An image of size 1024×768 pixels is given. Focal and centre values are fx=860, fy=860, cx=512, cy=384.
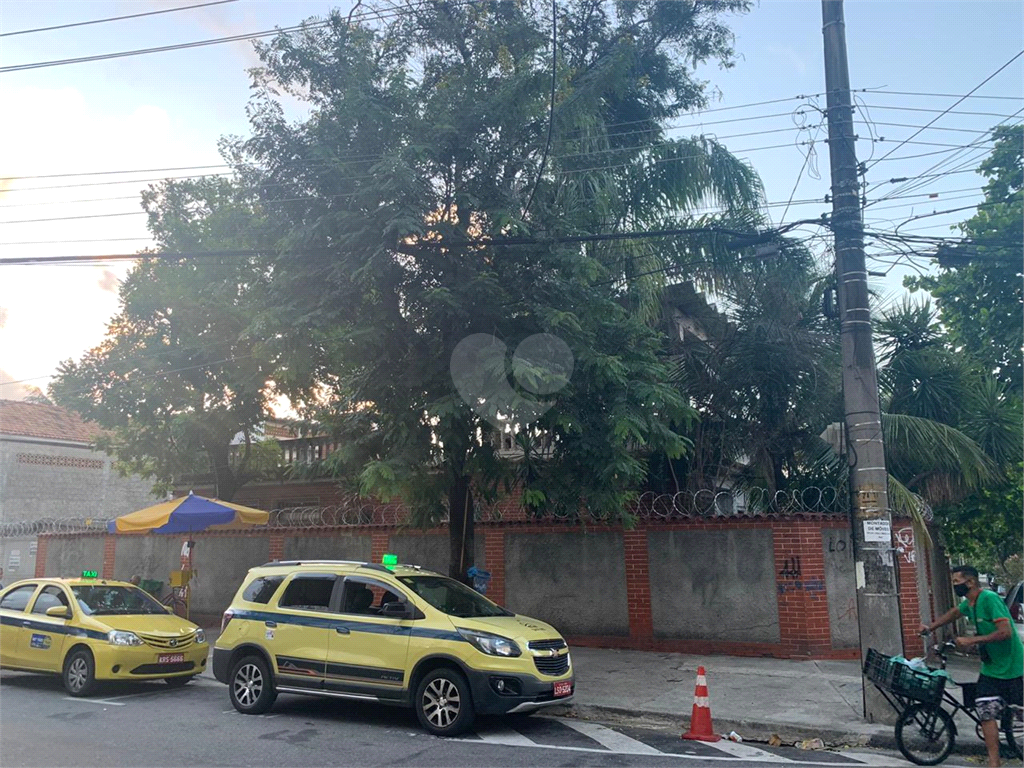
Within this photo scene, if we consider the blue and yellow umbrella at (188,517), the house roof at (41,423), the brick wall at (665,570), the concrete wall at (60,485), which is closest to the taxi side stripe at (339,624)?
the brick wall at (665,570)

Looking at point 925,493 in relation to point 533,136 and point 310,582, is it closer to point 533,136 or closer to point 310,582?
point 533,136

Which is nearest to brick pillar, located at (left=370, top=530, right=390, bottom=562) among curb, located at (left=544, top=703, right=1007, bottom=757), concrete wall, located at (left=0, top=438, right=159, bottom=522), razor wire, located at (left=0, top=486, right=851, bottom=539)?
razor wire, located at (left=0, top=486, right=851, bottom=539)

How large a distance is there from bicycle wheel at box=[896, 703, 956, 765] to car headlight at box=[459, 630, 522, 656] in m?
3.65

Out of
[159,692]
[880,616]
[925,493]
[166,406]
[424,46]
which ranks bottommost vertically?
[159,692]

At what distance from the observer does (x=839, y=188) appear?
394 inches

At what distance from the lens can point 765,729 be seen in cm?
909

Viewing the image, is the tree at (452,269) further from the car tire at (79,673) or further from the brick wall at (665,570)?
the car tire at (79,673)

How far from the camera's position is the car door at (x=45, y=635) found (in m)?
11.3

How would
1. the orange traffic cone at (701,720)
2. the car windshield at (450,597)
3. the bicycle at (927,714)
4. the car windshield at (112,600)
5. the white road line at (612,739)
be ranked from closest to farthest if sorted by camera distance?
the bicycle at (927,714) → the white road line at (612,739) → the orange traffic cone at (701,720) → the car windshield at (450,597) → the car windshield at (112,600)

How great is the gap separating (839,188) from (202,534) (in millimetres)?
15423

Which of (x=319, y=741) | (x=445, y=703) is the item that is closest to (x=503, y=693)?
(x=445, y=703)

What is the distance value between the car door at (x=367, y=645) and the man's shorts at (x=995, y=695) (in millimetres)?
5375

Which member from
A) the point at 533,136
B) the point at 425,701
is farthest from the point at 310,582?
the point at 533,136

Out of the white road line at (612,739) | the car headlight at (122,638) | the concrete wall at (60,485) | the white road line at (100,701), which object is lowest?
the white road line at (612,739)
